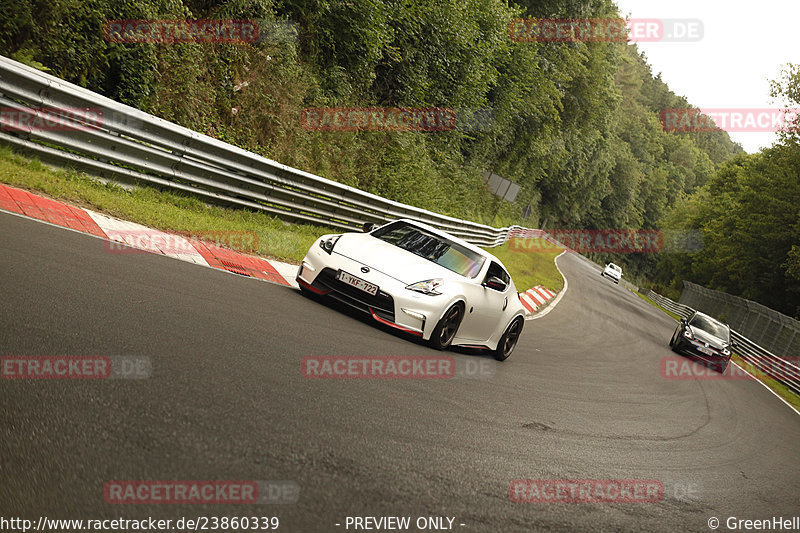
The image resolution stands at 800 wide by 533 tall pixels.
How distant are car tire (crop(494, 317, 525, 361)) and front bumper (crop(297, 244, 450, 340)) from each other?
1.97 m

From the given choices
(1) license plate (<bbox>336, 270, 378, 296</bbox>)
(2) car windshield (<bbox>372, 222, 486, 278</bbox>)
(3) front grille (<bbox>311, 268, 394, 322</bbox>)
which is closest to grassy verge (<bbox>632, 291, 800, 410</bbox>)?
(2) car windshield (<bbox>372, 222, 486, 278</bbox>)

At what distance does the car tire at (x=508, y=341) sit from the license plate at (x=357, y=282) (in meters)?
2.60

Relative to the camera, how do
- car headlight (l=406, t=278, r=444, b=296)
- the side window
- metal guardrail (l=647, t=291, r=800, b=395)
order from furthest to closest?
metal guardrail (l=647, t=291, r=800, b=395)
the side window
car headlight (l=406, t=278, r=444, b=296)

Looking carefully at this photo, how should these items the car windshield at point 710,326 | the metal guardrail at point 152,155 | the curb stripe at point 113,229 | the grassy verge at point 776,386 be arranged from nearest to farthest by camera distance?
the curb stripe at point 113,229
the metal guardrail at point 152,155
the grassy verge at point 776,386
the car windshield at point 710,326

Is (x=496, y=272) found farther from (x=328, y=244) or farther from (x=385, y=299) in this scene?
(x=328, y=244)

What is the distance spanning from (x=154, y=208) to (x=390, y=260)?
3855 mm

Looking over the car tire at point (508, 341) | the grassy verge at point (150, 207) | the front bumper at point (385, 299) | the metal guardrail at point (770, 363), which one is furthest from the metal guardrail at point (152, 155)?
the metal guardrail at point (770, 363)

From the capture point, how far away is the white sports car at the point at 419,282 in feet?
27.2

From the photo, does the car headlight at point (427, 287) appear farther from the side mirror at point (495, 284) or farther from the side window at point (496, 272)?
the side window at point (496, 272)

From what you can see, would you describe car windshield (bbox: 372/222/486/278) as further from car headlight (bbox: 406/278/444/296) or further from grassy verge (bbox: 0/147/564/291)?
grassy verge (bbox: 0/147/564/291)

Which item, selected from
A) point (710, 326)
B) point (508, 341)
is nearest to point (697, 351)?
point (710, 326)

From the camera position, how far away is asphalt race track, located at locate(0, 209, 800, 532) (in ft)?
10.8

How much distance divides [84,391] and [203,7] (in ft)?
45.4

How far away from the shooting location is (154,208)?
404 inches
